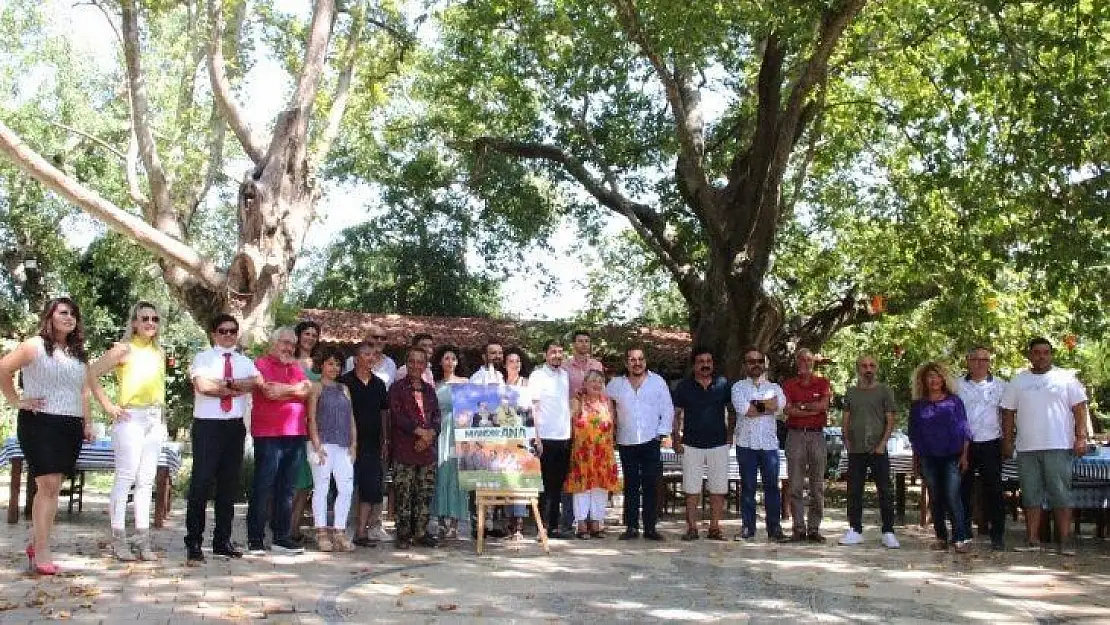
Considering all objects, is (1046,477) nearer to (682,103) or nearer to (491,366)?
(491,366)

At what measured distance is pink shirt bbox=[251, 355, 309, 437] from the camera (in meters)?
8.98

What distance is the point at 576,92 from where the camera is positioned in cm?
2023

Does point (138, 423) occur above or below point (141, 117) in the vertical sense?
below

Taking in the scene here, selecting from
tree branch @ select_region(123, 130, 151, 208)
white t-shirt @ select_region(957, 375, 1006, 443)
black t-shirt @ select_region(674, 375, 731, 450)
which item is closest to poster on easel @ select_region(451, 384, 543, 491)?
black t-shirt @ select_region(674, 375, 731, 450)

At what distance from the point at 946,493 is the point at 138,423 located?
7.08 meters

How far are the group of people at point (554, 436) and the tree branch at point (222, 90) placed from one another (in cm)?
598

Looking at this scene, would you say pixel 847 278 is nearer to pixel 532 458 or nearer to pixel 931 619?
pixel 532 458

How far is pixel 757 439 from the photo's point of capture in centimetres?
1072

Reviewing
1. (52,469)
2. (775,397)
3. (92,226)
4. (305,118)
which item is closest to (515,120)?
(305,118)

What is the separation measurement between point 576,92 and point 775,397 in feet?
35.6

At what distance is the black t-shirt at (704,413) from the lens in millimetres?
10773

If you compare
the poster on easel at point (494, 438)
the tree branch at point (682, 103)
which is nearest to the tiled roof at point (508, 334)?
the tree branch at point (682, 103)

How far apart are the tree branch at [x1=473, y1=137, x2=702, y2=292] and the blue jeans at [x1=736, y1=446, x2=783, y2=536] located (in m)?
8.15

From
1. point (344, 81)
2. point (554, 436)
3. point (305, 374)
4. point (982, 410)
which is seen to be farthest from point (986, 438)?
point (344, 81)
